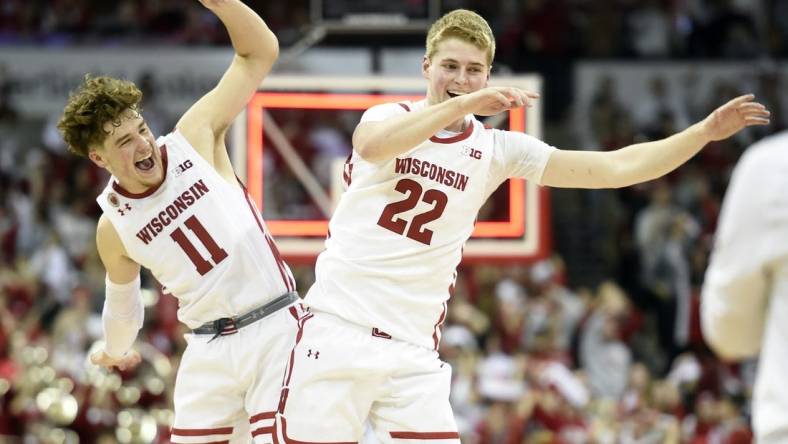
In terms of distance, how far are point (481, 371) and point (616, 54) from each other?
27.5 ft

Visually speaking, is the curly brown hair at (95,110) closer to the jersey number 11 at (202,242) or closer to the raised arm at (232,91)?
the raised arm at (232,91)

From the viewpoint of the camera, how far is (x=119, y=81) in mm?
6207

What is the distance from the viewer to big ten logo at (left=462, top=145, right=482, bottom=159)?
5.87 meters

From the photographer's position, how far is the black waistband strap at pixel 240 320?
620 cm

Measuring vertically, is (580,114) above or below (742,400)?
above

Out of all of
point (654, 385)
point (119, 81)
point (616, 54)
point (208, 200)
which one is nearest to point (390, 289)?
point (208, 200)

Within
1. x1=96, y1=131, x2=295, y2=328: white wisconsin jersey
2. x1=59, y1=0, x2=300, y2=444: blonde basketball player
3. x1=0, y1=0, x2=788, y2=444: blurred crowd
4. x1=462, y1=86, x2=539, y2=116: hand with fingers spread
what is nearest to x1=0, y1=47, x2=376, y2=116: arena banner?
x1=0, y1=0, x2=788, y2=444: blurred crowd

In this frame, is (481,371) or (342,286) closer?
(342,286)

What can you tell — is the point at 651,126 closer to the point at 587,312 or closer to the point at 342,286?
the point at 587,312

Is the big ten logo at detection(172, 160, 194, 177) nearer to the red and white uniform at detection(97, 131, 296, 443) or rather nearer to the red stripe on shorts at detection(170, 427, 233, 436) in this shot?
the red and white uniform at detection(97, 131, 296, 443)

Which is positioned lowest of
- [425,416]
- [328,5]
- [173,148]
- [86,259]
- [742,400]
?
[742,400]

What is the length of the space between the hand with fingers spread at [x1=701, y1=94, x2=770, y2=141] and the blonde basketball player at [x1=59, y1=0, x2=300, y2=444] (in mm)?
2151

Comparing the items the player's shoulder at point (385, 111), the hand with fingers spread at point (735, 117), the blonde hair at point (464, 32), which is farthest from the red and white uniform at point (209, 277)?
the hand with fingers spread at point (735, 117)

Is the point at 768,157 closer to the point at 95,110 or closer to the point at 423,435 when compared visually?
the point at 423,435
